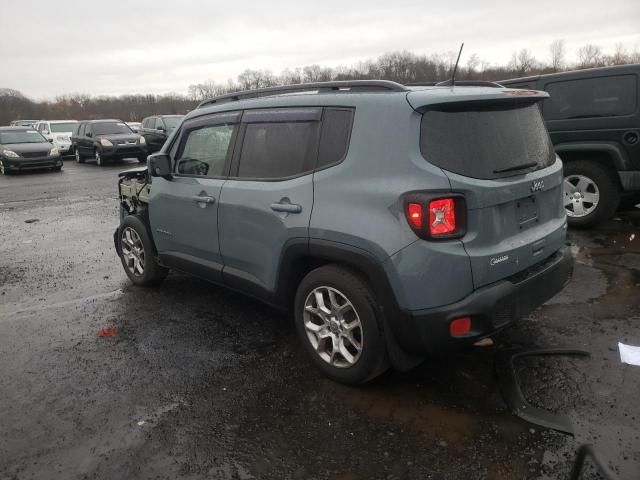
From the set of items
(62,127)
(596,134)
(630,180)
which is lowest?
(630,180)

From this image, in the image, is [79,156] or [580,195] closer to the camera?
[580,195]

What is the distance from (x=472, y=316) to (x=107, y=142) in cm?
1950

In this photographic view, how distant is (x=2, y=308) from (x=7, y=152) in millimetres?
14825

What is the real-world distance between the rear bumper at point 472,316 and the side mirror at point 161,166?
8.65ft

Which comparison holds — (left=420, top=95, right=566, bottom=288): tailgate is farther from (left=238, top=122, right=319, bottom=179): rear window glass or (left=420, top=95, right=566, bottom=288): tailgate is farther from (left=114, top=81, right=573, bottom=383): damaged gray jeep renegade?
(left=238, top=122, right=319, bottom=179): rear window glass

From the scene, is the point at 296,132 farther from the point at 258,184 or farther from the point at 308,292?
the point at 308,292

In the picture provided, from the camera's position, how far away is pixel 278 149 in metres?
3.49

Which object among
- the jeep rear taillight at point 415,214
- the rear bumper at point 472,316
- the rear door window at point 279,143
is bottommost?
the rear bumper at point 472,316

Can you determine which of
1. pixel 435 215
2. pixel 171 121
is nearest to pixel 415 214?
pixel 435 215

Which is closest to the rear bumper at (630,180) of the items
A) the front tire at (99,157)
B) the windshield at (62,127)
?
the front tire at (99,157)

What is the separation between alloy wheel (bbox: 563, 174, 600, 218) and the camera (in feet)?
21.6

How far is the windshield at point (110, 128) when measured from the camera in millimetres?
20511

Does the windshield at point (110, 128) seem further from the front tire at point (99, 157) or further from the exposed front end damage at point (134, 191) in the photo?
the exposed front end damage at point (134, 191)

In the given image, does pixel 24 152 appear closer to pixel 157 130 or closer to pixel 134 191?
pixel 157 130
